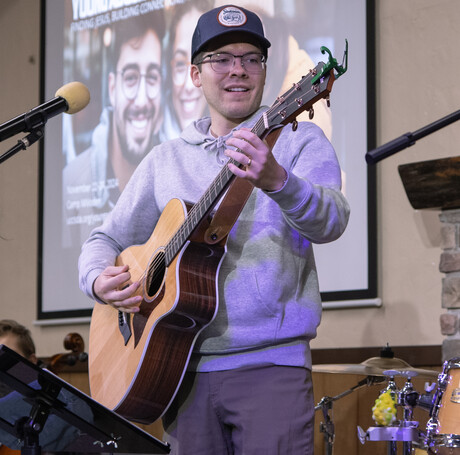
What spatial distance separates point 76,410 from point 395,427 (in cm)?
140

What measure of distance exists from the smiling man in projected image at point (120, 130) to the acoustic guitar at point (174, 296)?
9.50 ft

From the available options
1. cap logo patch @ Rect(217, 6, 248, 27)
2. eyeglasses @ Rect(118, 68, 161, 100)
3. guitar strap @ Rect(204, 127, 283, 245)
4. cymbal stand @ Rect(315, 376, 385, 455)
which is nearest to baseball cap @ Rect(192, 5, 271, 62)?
cap logo patch @ Rect(217, 6, 248, 27)

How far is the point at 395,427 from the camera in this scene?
115 inches

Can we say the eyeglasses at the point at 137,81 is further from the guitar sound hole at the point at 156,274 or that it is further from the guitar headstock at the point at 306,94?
the guitar headstock at the point at 306,94

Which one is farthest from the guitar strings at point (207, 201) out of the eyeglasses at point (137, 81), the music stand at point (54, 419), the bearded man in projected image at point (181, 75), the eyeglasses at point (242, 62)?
the eyeglasses at point (137, 81)

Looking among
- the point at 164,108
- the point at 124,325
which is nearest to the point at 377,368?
the point at 124,325

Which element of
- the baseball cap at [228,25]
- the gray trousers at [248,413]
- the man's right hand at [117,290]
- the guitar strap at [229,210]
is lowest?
the gray trousers at [248,413]

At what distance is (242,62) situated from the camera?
226 centimetres

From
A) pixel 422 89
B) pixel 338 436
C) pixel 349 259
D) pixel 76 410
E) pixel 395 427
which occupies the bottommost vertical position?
pixel 338 436

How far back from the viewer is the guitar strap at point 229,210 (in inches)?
81.7

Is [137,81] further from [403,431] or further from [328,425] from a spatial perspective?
[403,431]

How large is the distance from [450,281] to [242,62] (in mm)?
1913

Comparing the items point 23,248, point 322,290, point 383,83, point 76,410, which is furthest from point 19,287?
point 76,410

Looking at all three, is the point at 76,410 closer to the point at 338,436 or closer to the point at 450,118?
the point at 450,118
